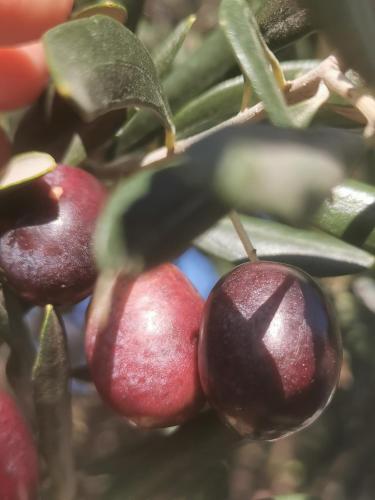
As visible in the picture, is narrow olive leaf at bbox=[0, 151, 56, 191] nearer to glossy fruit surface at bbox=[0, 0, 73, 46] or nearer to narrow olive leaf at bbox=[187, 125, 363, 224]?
glossy fruit surface at bbox=[0, 0, 73, 46]

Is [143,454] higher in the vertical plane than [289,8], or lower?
lower

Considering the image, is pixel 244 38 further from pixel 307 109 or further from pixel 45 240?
pixel 45 240

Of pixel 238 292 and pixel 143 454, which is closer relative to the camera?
pixel 238 292

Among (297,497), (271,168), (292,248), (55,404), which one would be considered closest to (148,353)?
(55,404)

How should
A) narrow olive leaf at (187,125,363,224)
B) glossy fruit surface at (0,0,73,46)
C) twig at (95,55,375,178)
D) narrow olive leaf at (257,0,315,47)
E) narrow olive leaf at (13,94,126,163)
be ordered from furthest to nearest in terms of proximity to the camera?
narrow olive leaf at (13,94,126,163) < narrow olive leaf at (257,0,315,47) < glossy fruit surface at (0,0,73,46) < twig at (95,55,375,178) < narrow olive leaf at (187,125,363,224)

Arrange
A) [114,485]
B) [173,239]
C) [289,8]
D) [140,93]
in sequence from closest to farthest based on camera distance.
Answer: [173,239] → [140,93] → [289,8] → [114,485]

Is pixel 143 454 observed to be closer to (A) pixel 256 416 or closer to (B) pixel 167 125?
(A) pixel 256 416

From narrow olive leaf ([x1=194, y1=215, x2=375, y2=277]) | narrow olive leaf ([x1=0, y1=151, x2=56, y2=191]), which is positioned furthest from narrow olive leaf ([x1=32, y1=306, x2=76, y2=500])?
narrow olive leaf ([x1=194, y1=215, x2=375, y2=277])

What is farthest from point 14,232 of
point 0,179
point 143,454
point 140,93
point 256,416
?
point 143,454
